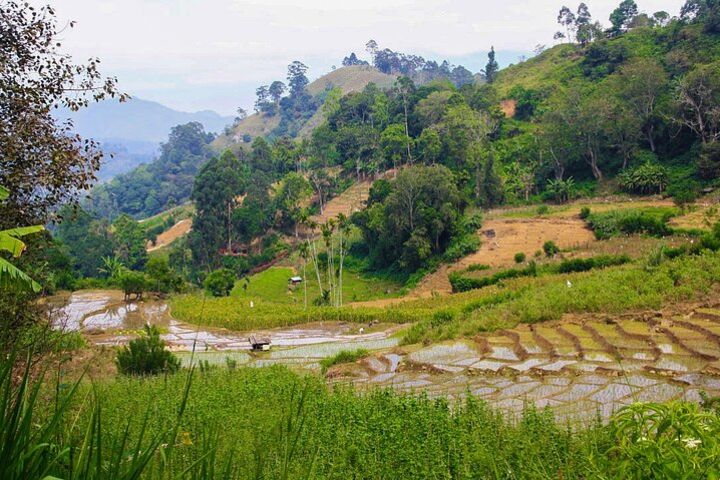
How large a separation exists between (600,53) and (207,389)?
2121 inches

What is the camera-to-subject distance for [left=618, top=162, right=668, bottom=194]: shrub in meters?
32.7

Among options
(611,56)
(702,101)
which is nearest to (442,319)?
(702,101)

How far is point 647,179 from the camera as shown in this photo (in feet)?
108

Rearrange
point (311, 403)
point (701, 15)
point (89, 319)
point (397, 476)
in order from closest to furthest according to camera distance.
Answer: point (397, 476) < point (311, 403) < point (89, 319) < point (701, 15)

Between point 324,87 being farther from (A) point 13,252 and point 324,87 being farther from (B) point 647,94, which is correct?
(A) point 13,252

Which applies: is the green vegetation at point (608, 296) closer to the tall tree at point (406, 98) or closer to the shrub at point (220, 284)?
the shrub at point (220, 284)

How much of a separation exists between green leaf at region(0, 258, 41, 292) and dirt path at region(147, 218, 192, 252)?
182 ft

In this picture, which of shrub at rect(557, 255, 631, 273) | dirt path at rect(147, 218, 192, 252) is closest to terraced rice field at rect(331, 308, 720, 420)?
shrub at rect(557, 255, 631, 273)

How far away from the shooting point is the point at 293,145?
195ft

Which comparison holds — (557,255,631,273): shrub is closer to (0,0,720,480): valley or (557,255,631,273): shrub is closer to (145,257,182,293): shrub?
(0,0,720,480): valley

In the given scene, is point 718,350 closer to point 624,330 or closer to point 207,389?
point 624,330

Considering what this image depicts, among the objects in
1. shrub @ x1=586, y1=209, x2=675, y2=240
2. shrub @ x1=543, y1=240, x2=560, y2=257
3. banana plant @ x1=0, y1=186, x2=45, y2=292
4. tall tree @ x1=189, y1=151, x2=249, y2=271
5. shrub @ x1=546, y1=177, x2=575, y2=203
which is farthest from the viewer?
tall tree @ x1=189, y1=151, x2=249, y2=271

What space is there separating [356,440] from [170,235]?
5972cm

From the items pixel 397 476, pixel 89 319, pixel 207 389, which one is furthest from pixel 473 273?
pixel 397 476
